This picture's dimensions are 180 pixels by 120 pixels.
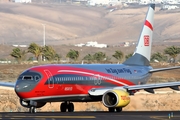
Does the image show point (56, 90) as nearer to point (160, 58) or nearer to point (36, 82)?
point (36, 82)

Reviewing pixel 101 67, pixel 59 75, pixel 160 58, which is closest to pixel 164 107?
pixel 101 67

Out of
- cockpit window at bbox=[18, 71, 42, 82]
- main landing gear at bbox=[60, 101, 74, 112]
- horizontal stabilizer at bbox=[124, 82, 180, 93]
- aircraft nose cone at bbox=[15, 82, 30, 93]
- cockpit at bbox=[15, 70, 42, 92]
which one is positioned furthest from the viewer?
main landing gear at bbox=[60, 101, 74, 112]

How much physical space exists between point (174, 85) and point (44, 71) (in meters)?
8.92

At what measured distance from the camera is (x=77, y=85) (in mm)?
45219

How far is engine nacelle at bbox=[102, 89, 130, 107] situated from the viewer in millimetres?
44094

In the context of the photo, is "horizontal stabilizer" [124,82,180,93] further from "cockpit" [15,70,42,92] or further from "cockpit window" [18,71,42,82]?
"cockpit" [15,70,42,92]

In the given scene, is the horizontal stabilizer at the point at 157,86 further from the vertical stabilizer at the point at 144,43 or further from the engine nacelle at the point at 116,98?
the vertical stabilizer at the point at 144,43

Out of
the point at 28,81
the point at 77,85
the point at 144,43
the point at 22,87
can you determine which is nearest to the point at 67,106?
the point at 77,85

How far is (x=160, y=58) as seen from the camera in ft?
446

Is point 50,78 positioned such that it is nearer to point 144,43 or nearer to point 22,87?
point 22,87

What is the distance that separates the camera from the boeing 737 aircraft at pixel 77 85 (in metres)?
42.3

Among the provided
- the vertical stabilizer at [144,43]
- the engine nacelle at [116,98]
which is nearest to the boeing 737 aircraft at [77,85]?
the engine nacelle at [116,98]

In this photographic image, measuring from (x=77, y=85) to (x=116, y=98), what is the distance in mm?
3021

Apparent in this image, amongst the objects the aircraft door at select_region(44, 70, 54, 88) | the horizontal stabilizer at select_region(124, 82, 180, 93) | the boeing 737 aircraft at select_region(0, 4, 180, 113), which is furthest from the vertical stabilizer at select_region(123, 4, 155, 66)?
the aircraft door at select_region(44, 70, 54, 88)
